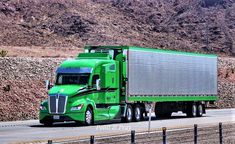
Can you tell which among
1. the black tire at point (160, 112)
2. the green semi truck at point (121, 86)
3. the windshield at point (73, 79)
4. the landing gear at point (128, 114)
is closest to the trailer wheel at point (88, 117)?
the green semi truck at point (121, 86)

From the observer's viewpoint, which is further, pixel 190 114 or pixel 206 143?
pixel 190 114

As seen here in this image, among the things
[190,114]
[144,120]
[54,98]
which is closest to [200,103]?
[190,114]

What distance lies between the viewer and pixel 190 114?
43.4 metres

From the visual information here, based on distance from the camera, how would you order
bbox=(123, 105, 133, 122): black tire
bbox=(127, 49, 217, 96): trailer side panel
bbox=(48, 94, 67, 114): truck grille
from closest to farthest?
bbox=(48, 94, 67, 114): truck grille → bbox=(123, 105, 133, 122): black tire → bbox=(127, 49, 217, 96): trailer side panel

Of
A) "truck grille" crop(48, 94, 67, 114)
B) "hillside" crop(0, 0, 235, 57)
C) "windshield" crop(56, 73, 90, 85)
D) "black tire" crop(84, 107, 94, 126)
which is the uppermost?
"hillside" crop(0, 0, 235, 57)

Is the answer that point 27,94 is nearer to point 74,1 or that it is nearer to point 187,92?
point 187,92

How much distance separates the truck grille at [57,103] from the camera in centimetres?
3225

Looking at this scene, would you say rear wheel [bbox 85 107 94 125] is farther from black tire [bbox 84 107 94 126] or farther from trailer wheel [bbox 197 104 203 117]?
trailer wheel [bbox 197 104 203 117]

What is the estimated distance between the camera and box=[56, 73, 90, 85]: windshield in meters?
33.3

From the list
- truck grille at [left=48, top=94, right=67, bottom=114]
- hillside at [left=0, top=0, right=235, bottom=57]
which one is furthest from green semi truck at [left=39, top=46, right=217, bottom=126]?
hillside at [left=0, top=0, right=235, bottom=57]

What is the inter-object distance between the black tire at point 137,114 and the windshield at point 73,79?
15.0ft

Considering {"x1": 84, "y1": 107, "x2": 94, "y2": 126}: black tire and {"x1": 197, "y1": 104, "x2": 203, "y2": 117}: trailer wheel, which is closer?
{"x1": 84, "y1": 107, "x2": 94, "y2": 126}: black tire

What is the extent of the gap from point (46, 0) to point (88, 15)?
802 centimetres

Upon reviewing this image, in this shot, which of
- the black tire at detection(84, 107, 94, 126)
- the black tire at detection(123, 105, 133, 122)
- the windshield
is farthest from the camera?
the black tire at detection(123, 105, 133, 122)
